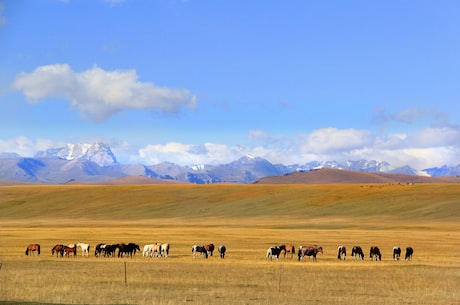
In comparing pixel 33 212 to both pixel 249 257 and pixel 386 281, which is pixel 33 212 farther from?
pixel 386 281

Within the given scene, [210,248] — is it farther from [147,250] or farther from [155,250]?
[147,250]

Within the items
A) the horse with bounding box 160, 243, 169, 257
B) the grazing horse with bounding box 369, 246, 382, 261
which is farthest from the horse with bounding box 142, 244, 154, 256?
the grazing horse with bounding box 369, 246, 382, 261

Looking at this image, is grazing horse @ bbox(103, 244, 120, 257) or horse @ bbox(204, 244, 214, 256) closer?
grazing horse @ bbox(103, 244, 120, 257)

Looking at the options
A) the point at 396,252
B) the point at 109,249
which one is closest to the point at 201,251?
the point at 109,249

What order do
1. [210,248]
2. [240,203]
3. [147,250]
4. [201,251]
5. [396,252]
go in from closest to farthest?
1. [201,251]
2. [396,252]
3. [210,248]
4. [147,250]
5. [240,203]

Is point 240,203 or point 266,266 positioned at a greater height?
point 240,203

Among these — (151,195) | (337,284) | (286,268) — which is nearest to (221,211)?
(151,195)

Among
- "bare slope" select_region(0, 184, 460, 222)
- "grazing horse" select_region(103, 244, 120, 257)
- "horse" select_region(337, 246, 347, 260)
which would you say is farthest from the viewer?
"bare slope" select_region(0, 184, 460, 222)

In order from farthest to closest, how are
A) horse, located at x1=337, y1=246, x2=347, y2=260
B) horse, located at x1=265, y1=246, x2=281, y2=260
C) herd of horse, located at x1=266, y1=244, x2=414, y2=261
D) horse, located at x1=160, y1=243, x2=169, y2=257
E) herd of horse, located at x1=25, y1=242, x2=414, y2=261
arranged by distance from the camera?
1. horse, located at x1=160, y1=243, x2=169, y2=257
2. horse, located at x1=337, y1=246, x2=347, y2=260
3. herd of horse, located at x1=25, y1=242, x2=414, y2=261
4. herd of horse, located at x1=266, y1=244, x2=414, y2=261
5. horse, located at x1=265, y1=246, x2=281, y2=260

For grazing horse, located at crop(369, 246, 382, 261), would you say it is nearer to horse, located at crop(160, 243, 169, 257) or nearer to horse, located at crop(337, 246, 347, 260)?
horse, located at crop(337, 246, 347, 260)

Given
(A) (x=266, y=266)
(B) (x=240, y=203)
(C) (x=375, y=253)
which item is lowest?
(A) (x=266, y=266)

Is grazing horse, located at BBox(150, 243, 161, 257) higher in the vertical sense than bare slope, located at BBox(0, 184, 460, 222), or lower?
lower

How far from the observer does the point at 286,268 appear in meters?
40.6

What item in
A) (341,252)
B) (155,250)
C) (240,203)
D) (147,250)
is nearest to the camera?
(341,252)
